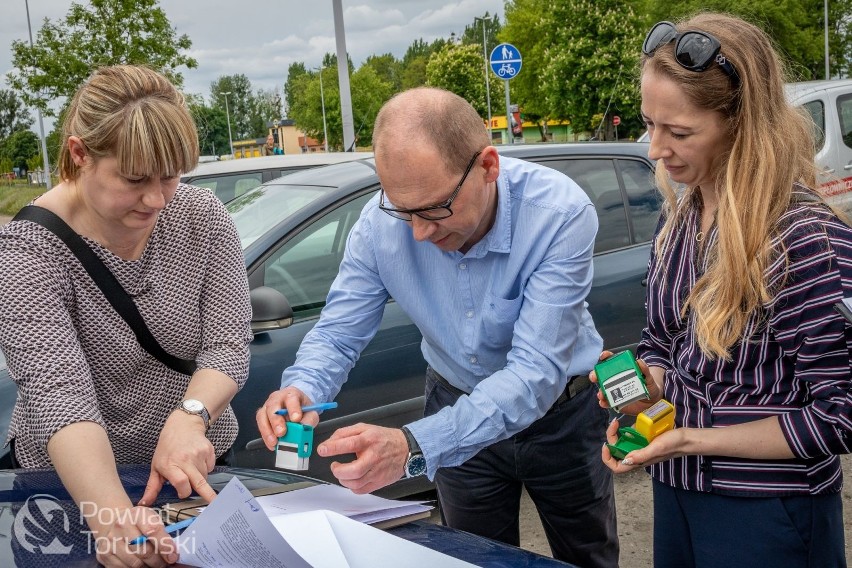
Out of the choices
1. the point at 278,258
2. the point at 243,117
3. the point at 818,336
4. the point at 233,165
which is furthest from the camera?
the point at 243,117

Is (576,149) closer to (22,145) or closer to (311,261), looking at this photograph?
(311,261)

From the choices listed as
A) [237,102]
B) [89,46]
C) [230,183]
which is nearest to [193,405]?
[230,183]

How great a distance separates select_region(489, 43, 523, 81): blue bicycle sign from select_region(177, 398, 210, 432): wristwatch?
12.5 m

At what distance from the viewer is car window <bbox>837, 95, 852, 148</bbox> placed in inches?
362

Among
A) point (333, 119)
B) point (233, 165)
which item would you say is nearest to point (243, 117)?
point (333, 119)

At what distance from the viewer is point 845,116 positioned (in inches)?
364

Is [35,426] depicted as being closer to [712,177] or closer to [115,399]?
[115,399]

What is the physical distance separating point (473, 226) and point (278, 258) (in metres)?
1.83

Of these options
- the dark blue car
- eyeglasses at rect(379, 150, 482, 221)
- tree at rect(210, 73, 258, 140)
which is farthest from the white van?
tree at rect(210, 73, 258, 140)

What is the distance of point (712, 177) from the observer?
1.85 metres

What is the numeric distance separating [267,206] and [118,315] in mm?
2122

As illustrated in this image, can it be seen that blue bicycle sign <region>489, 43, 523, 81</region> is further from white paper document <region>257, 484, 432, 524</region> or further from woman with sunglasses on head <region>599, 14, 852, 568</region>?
white paper document <region>257, 484, 432, 524</region>

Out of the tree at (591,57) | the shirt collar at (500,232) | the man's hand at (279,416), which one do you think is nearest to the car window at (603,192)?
the shirt collar at (500,232)

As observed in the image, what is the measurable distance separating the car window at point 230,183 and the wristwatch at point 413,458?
15.7 feet
